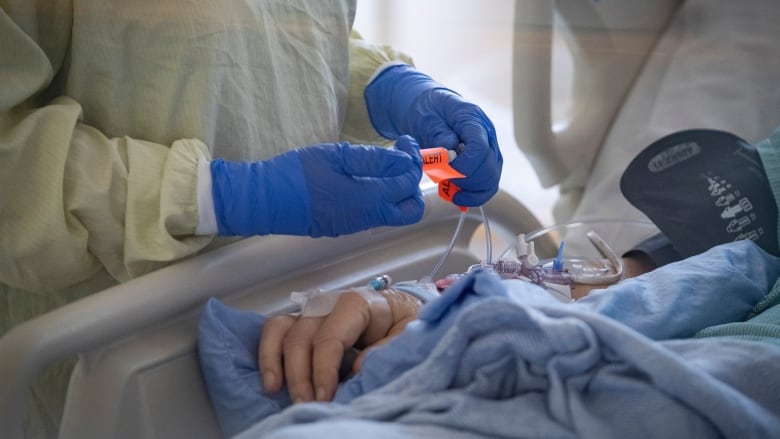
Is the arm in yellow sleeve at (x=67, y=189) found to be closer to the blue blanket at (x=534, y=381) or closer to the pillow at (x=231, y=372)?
the pillow at (x=231, y=372)

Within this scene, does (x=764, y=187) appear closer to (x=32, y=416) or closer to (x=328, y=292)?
(x=328, y=292)

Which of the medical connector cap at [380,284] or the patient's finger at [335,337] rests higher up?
the patient's finger at [335,337]

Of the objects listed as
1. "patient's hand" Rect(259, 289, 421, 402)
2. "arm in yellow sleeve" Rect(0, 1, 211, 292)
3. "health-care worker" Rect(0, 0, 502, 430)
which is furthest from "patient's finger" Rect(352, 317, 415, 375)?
"arm in yellow sleeve" Rect(0, 1, 211, 292)

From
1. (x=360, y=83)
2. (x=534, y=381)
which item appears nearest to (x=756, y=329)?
(x=534, y=381)

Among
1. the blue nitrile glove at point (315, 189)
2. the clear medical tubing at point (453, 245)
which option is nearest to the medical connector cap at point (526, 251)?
the clear medical tubing at point (453, 245)

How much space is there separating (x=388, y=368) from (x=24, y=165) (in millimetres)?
500

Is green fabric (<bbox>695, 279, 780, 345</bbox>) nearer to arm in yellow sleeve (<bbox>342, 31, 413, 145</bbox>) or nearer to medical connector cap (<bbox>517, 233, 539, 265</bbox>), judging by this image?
medical connector cap (<bbox>517, 233, 539, 265</bbox>)

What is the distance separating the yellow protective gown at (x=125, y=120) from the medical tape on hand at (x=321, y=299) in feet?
0.46

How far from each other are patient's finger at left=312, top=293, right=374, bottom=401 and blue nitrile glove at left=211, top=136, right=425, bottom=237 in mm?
113

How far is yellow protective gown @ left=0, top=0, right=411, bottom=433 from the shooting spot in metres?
0.95

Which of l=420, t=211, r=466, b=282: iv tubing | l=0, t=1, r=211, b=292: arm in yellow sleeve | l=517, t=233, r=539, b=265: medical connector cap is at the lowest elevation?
l=420, t=211, r=466, b=282: iv tubing

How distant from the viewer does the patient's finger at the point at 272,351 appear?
0.89 meters

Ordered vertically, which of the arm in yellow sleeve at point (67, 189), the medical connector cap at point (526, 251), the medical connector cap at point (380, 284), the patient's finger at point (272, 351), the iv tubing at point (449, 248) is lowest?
the iv tubing at point (449, 248)

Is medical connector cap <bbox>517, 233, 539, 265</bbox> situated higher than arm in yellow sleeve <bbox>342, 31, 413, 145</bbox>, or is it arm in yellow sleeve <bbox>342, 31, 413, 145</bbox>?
arm in yellow sleeve <bbox>342, 31, 413, 145</bbox>
